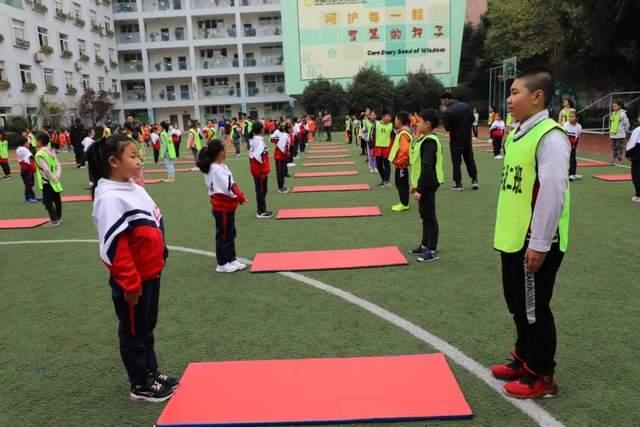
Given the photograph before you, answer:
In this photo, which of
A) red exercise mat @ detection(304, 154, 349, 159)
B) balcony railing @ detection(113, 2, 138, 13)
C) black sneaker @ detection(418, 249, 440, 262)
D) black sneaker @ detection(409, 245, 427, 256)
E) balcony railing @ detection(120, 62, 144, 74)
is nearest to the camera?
black sneaker @ detection(418, 249, 440, 262)

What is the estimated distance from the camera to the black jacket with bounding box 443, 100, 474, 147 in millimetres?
10641

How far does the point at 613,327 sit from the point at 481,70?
46858 mm

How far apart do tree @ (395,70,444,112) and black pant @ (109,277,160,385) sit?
127 ft

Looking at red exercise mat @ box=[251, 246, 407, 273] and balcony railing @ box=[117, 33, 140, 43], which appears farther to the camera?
balcony railing @ box=[117, 33, 140, 43]

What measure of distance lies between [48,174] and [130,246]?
685 cm

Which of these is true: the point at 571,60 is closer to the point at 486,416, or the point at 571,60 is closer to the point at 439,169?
the point at 439,169

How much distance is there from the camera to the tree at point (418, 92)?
132 ft

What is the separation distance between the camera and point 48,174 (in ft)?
29.1

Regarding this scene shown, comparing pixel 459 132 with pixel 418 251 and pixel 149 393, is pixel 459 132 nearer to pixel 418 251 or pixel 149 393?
pixel 418 251

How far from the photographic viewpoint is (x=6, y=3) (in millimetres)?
31516

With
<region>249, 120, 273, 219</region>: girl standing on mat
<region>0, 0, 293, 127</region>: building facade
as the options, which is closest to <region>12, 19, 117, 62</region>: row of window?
<region>0, 0, 293, 127</region>: building facade

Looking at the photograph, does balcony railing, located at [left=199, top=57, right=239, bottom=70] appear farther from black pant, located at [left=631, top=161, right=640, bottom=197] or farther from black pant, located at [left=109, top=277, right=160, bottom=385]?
black pant, located at [left=109, top=277, right=160, bottom=385]

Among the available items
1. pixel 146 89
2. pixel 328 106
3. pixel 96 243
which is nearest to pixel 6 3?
pixel 146 89

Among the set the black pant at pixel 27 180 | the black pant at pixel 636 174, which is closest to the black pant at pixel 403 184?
the black pant at pixel 636 174
